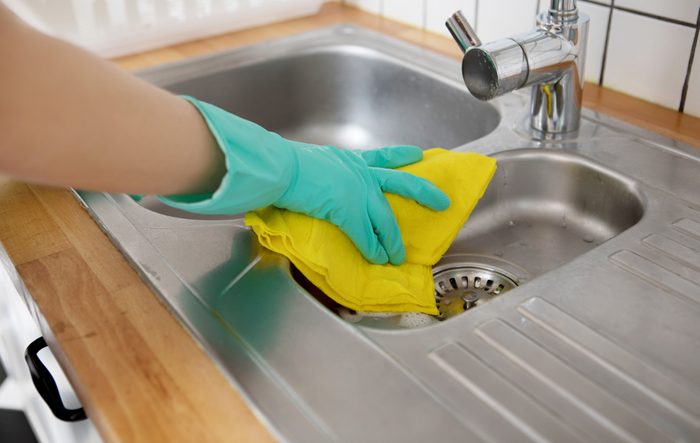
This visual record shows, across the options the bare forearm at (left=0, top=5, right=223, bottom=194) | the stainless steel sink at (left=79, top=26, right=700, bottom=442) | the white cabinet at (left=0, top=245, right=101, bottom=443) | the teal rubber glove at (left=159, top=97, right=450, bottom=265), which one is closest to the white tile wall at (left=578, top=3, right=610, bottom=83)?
the stainless steel sink at (left=79, top=26, right=700, bottom=442)

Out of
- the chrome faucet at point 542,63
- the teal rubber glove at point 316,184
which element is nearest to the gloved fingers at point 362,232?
the teal rubber glove at point 316,184

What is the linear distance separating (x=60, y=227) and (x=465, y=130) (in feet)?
1.88

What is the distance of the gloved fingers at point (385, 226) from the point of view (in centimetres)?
68

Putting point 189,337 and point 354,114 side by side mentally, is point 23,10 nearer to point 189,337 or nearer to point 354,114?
point 354,114

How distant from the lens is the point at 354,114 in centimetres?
117

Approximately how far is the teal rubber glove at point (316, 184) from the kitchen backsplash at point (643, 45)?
33 cm

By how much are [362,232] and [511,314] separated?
0.17 metres

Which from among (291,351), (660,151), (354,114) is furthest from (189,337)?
(354,114)

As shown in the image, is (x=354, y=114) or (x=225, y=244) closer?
(x=225, y=244)

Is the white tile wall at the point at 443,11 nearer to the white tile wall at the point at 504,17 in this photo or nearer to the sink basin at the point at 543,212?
the white tile wall at the point at 504,17

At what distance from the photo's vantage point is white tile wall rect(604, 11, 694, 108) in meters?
0.83

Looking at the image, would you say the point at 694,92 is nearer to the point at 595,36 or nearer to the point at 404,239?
the point at 595,36

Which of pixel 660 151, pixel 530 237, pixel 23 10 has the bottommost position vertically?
pixel 530 237

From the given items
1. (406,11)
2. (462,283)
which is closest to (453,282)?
(462,283)
